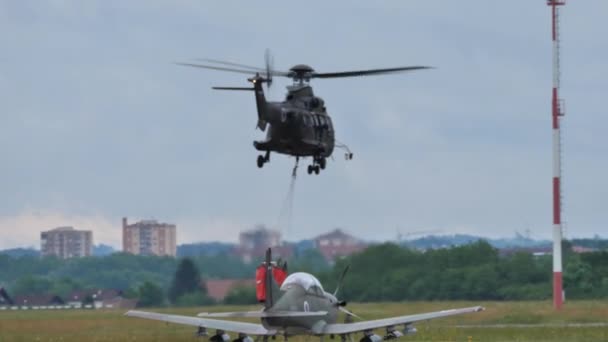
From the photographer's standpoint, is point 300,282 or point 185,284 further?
point 185,284

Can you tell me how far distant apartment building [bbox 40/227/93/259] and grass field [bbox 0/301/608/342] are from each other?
41.6ft

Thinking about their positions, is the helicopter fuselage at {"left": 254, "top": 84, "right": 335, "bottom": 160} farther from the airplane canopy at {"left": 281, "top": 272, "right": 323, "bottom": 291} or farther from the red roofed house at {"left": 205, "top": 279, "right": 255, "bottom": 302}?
the red roofed house at {"left": 205, "top": 279, "right": 255, "bottom": 302}

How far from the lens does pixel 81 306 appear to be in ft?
291

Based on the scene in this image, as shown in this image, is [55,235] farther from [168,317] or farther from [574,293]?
[168,317]

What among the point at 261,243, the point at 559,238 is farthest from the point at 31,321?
the point at 559,238

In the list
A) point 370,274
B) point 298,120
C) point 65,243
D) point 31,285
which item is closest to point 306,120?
point 298,120

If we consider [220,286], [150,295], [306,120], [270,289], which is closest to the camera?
[270,289]

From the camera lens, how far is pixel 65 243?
97875mm

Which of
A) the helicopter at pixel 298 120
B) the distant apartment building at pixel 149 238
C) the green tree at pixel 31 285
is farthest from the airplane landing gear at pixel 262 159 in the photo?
the green tree at pixel 31 285

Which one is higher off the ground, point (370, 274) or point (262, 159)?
point (262, 159)

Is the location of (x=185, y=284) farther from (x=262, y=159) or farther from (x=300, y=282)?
(x=300, y=282)

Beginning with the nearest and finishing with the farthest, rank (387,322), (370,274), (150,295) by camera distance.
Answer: (387,322)
(150,295)
(370,274)

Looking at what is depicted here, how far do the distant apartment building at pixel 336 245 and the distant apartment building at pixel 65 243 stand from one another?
20.4 m

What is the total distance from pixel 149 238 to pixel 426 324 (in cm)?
2310
